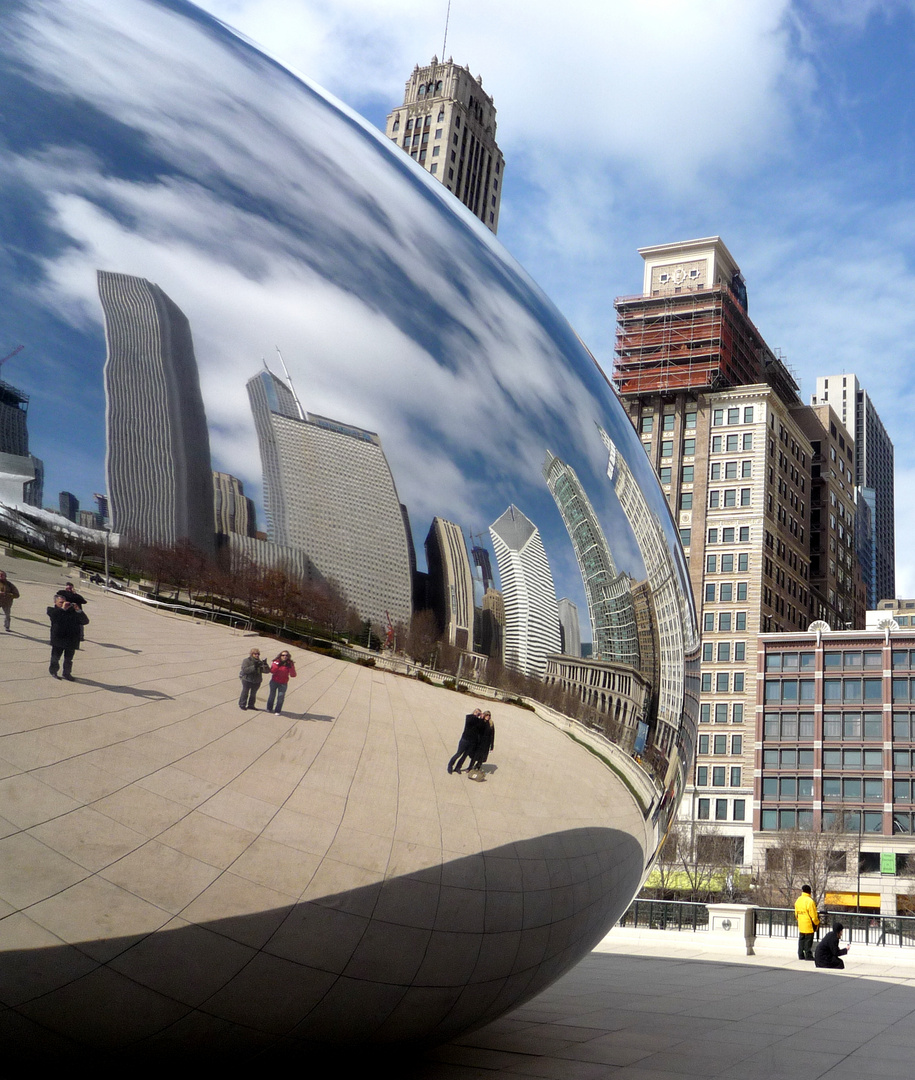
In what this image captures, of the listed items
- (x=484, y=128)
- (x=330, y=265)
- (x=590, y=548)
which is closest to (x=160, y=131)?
(x=330, y=265)

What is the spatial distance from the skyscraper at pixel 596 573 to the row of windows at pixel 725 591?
297 feet

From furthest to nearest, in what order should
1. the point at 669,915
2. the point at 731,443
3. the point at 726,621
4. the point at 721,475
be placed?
the point at 731,443 < the point at 721,475 < the point at 726,621 < the point at 669,915

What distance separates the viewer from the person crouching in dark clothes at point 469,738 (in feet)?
11.7

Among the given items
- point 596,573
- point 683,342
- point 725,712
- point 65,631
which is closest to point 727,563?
point 725,712

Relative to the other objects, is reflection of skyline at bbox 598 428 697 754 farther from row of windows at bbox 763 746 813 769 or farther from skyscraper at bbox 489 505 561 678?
row of windows at bbox 763 746 813 769

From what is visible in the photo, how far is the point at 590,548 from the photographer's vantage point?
417cm

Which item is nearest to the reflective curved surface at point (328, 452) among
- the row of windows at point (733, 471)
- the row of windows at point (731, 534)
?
the row of windows at point (731, 534)

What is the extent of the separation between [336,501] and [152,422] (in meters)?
0.62

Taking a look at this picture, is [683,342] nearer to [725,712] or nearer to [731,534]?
[731,534]

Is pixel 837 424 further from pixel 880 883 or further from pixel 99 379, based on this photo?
pixel 99 379

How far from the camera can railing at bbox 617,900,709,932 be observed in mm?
20438

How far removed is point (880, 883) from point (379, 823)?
253ft

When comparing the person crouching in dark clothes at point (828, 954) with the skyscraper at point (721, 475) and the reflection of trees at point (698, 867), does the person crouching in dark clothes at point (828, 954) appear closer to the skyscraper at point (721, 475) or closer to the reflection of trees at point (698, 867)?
the reflection of trees at point (698, 867)

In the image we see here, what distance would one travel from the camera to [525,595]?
3799 millimetres
